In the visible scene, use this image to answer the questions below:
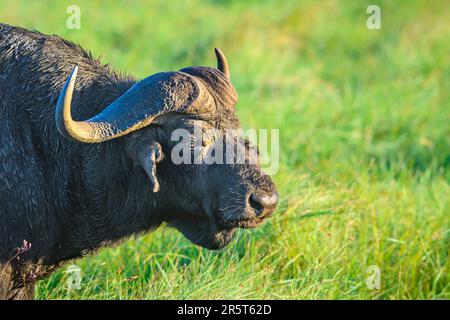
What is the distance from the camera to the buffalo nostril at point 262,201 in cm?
498

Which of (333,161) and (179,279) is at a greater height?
(333,161)

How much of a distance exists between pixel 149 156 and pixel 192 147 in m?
0.25

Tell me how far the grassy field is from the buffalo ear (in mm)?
960

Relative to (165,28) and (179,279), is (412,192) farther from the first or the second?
(165,28)

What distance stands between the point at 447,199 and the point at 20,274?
13.2 ft

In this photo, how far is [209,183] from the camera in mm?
5125

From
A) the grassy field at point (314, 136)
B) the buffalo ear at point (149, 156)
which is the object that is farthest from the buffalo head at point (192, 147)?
the grassy field at point (314, 136)

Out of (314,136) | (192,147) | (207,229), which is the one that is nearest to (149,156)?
(192,147)

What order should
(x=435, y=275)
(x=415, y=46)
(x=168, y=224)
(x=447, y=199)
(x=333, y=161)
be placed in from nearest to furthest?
(x=168, y=224) → (x=435, y=275) → (x=447, y=199) → (x=333, y=161) → (x=415, y=46)

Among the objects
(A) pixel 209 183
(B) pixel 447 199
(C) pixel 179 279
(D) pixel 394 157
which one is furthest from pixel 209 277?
(D) pixel 394 157

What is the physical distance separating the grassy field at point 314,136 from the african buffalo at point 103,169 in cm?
53

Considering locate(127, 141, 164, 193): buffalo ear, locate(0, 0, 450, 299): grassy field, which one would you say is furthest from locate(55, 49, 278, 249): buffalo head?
locate(0, 0, 450, 299): grassy field

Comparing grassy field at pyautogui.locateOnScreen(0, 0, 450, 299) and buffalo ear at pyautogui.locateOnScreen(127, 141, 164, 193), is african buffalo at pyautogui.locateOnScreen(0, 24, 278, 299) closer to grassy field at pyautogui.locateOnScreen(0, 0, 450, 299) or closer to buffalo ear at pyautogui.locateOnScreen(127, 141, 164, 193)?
buffalo ear at pyautogui.locateOnScreen(127, 141, 164, 193)

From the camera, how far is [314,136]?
30.4ft
